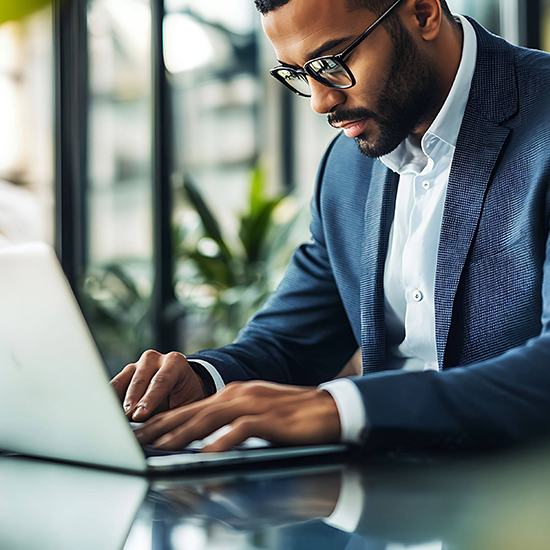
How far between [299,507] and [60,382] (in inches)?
10.9

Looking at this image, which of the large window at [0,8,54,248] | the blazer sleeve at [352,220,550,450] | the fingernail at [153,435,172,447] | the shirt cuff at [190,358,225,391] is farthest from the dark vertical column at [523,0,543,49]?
the fingernail at [153,435,172,447]

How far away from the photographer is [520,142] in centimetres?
115

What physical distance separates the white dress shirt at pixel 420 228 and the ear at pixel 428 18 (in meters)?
0.07

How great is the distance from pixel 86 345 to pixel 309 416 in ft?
0.80

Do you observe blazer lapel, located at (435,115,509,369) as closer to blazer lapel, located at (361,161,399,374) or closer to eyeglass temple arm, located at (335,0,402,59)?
blazer lapel, located at (361,161,399,374)

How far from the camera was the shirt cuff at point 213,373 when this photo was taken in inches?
43.0

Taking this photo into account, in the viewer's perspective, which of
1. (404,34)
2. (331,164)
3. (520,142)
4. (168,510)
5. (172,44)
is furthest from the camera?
(172,44)

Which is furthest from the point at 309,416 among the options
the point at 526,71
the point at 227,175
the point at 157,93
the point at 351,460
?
the point at 227,175

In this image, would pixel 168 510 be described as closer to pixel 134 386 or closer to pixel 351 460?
pixel 351 460

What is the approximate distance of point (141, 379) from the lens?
3.05 ft

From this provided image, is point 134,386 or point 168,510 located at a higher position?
point 168,510

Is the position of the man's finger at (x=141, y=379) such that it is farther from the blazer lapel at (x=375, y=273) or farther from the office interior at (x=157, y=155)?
the office interior at (x=157, y=155)

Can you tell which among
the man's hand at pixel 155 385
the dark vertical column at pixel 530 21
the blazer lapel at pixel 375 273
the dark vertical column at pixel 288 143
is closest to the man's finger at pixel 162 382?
the man's hand at pixel 155 385

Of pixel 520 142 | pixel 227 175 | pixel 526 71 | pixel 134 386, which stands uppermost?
pixel 526 71
